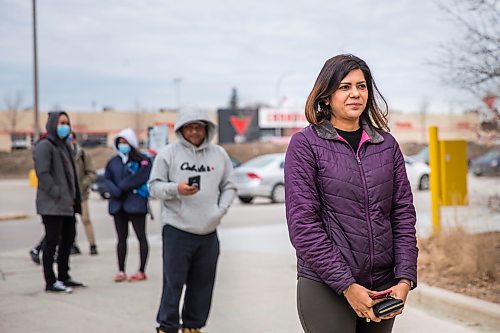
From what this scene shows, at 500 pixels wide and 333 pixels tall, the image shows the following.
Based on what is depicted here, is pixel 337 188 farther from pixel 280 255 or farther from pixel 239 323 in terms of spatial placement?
pixel 280 255

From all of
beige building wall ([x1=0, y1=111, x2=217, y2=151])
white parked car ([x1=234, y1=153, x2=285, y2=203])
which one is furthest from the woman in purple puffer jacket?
beige building wall ([x1=0, y1=111, x2=217, y2=151])

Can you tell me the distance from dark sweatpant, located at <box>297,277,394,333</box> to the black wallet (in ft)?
0.58

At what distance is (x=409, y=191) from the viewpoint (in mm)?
3061

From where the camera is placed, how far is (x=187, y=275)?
208 inches

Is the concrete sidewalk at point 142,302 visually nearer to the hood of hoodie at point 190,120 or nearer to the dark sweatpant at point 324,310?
the hood of hoodie at point 190,120

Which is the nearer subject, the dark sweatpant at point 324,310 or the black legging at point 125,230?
the dark sweatpant at point 324,310

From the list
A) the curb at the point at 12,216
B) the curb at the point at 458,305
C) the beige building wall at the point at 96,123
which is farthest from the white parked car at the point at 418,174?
the beige building wall at the point at 96,123

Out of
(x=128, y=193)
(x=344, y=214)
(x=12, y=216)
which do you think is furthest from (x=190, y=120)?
(x=12, y=216)

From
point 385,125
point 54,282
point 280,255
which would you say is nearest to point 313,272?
point 385,125

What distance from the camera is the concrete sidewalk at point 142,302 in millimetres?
5770

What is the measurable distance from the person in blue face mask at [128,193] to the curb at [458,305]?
316cm

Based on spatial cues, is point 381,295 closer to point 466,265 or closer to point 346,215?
point 346,215

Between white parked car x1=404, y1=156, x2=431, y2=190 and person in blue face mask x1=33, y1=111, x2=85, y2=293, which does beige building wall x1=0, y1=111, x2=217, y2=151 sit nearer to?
white parked car x1=404, y1=156, x2=431, y2=190

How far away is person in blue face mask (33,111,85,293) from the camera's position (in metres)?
7.04
